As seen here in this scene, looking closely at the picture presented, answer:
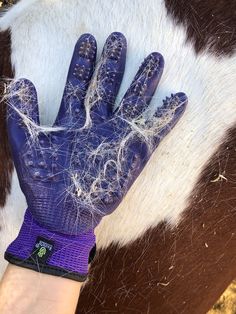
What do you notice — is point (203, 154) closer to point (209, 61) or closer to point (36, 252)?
point (209, 61)

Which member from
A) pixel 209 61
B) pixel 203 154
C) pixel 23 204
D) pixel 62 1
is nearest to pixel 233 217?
pixel 203 154

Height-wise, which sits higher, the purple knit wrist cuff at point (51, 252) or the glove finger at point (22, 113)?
the glove finger at point (22, 113)

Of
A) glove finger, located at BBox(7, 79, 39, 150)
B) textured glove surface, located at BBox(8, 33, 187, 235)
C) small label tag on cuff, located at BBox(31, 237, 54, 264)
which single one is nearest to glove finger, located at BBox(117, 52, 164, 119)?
textured glove surface, located at BBox(8, 33, 187, 235)

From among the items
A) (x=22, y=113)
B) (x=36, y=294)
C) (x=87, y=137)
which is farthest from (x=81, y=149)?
(x=36, y=294)

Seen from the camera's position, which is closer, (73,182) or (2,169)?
(73,182)

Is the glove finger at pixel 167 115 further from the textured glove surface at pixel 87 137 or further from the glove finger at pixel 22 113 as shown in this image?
the glove finger at pixel 22 113

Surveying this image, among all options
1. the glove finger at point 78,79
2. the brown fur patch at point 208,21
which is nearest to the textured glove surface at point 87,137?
the glove finger at point 78,79

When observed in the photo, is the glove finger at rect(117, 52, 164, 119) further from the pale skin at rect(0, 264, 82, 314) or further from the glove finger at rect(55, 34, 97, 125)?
the pale skin at rect(0, 264, 82, 314)

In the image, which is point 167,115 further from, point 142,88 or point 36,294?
point 36,294
